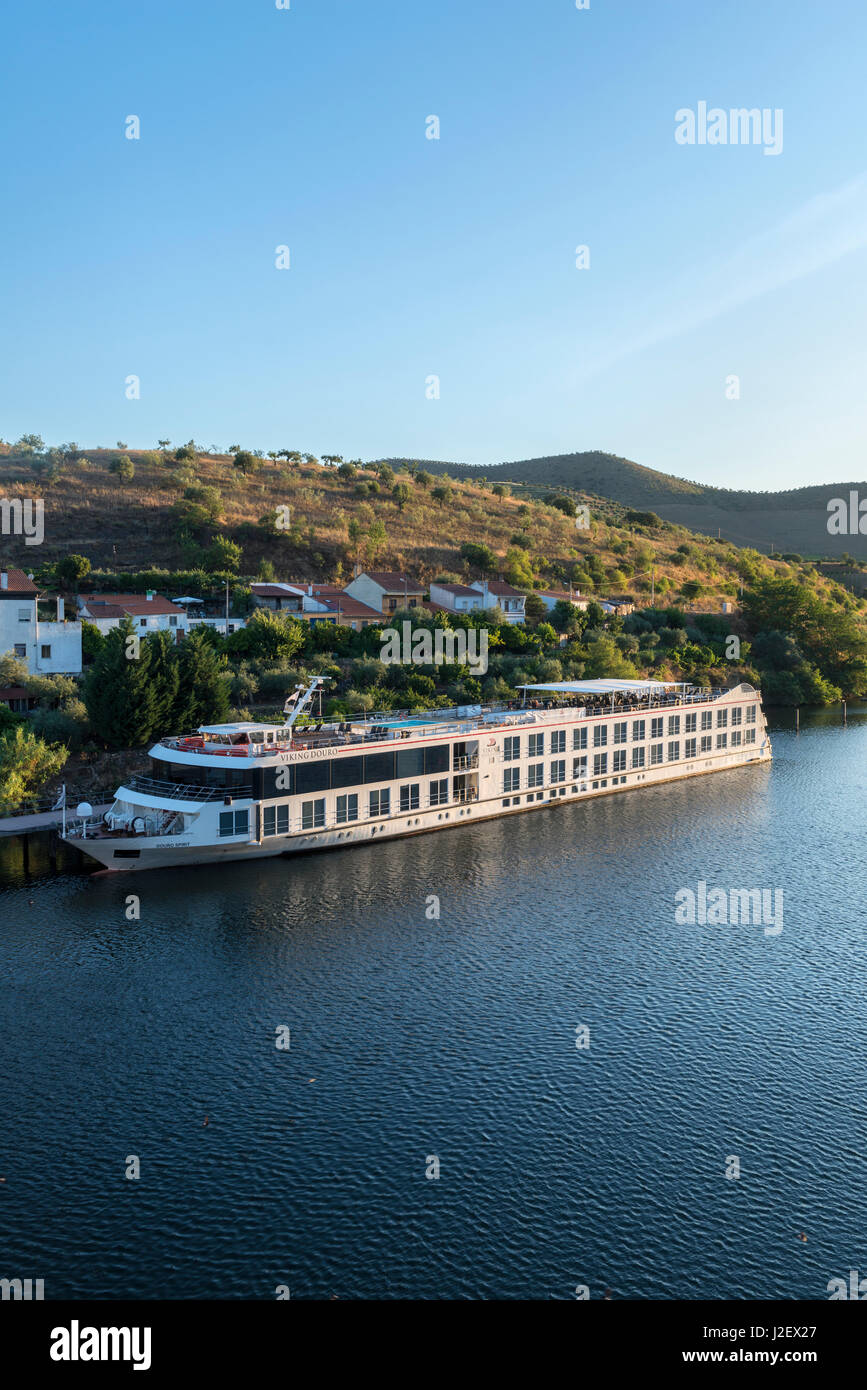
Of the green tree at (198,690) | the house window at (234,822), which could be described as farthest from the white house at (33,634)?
the house window at (234,822)

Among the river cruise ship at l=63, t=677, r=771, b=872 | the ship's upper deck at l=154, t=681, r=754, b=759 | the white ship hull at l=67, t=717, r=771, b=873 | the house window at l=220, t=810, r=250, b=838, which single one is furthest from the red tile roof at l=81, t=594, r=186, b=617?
the house window at l=220, t=810, r=250, b=838

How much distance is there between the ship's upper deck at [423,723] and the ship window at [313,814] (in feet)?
10.3

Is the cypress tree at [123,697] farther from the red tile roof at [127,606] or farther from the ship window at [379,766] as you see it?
the red tile roof at [127,606]

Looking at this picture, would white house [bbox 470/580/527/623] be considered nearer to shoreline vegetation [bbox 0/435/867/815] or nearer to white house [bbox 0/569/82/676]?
shoreline vegetation [bbox 0/435/867/815]

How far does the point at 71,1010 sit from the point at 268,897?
13.6m

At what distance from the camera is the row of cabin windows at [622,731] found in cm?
6781

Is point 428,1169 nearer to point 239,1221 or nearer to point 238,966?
point 239,1221

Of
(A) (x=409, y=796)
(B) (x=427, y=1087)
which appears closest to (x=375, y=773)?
(A) (x=409, y=796)

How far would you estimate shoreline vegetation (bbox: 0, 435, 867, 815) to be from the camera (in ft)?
222

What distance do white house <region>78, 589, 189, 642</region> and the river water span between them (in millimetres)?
44232

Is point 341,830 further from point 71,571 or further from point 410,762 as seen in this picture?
point 71,571

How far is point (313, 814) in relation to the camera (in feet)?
179

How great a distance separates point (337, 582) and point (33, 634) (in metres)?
56.6
